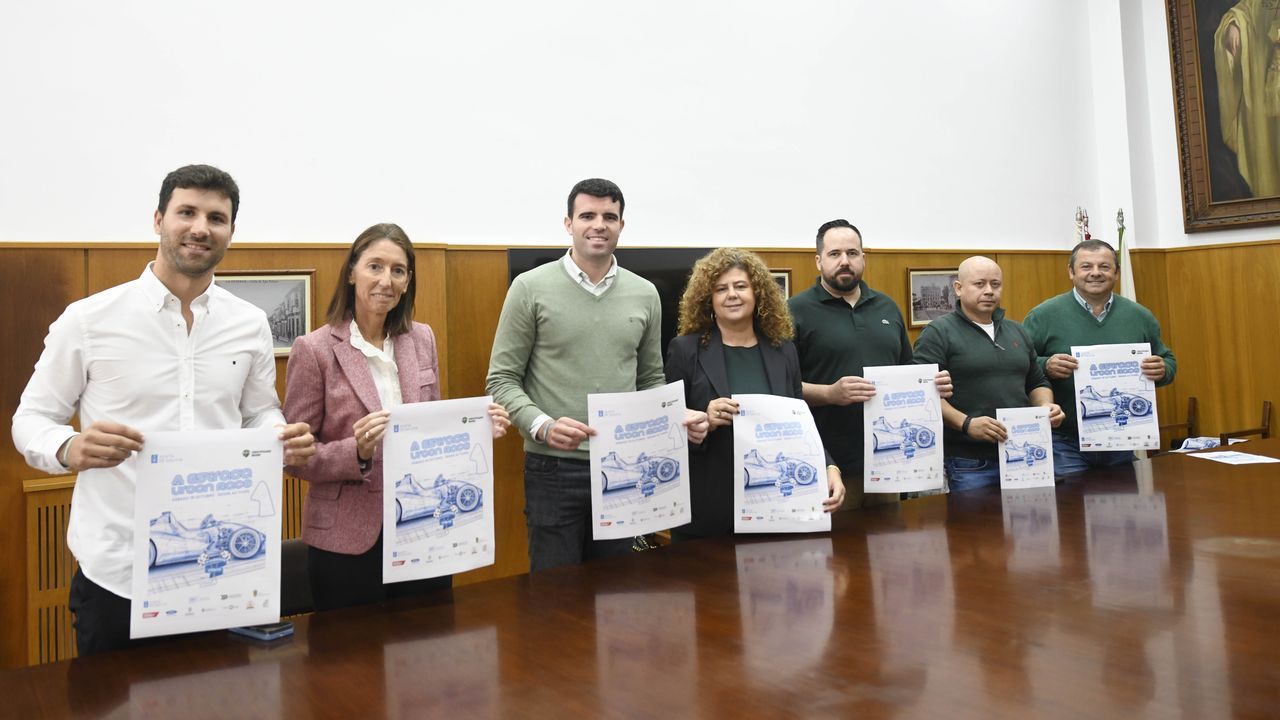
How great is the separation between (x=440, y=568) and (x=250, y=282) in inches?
94.3

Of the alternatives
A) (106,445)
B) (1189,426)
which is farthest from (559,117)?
(1189,426)

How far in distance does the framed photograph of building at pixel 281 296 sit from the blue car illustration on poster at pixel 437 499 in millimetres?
2132

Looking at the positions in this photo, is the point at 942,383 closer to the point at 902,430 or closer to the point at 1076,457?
the point at 902,430

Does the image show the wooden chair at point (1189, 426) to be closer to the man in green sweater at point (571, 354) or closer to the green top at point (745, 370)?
the green top at point (745, 370)

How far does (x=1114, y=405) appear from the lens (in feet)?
10.3

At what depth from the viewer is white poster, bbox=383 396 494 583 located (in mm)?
1738

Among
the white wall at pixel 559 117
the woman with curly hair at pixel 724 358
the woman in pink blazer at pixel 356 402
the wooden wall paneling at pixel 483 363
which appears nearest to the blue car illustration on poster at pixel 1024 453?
the woman with curly hair at pixel 724 358

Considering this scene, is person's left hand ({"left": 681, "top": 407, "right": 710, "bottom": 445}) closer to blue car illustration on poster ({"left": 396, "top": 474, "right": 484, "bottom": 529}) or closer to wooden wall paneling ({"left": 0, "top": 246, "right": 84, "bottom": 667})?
blue car illustration on poster ({"left": 396, "top": 474, "right": 484, "bottom": 529})

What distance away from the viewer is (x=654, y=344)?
109 inches

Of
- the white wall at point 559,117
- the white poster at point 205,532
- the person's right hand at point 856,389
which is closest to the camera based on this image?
the white poster at point 205,532

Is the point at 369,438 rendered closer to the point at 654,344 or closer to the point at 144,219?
the point at 654,344

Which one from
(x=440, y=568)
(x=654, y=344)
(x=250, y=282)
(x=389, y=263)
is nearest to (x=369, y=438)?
(x=440, y=568)

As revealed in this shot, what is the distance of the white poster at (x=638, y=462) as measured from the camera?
2107 millimetres

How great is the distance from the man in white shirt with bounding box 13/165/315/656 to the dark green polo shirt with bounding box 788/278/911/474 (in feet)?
6.38
